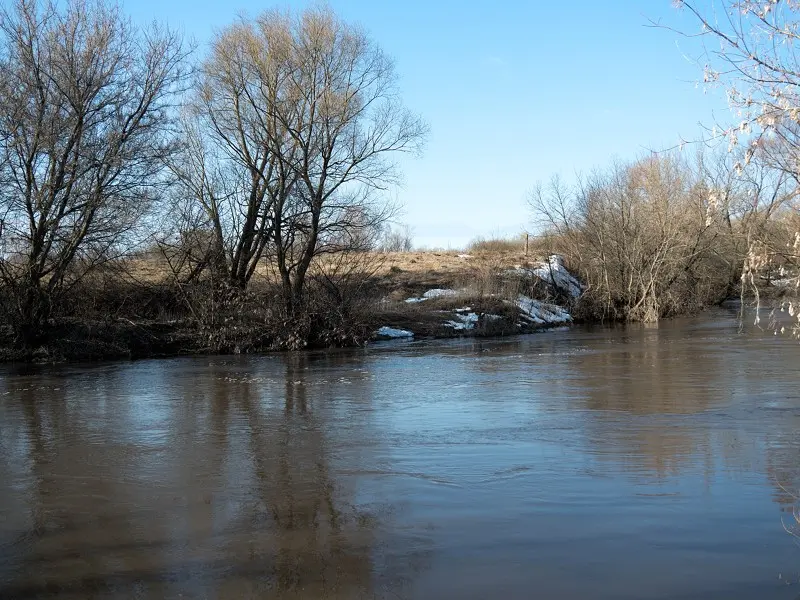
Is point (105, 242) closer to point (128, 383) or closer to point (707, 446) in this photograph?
point (128, 383)

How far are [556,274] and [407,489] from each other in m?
29.8

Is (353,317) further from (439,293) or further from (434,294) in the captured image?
(439,293)

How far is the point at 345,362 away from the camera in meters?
19.9

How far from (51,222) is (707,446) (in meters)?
17.7

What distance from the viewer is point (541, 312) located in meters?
31.8

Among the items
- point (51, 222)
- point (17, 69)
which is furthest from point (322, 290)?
point (17, 69)

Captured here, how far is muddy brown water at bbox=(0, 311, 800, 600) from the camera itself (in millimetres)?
5488

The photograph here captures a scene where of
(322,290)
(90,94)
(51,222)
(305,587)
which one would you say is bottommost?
(305,587)

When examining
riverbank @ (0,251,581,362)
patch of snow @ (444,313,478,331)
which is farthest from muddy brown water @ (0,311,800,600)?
patch of snow @ (444,313,478,331)

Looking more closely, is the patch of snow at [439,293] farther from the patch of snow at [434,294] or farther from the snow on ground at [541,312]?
the snow on ground at [541,312]

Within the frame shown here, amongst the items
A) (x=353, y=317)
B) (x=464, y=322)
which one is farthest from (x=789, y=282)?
(x=464, y=322)

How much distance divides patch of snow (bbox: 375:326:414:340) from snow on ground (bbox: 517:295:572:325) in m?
5.82

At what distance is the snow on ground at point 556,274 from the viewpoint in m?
35.6

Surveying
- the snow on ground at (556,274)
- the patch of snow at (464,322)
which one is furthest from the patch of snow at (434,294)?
the snow on ground at (556,274)
